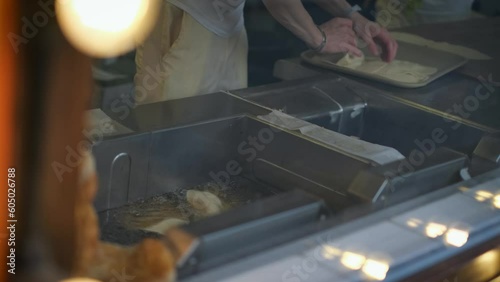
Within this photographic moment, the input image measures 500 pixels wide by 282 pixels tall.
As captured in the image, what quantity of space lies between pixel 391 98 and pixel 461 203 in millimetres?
645

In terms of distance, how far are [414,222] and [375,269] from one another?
177 millimetres

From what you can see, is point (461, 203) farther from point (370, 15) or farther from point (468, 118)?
point (370, 15)

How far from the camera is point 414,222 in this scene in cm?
114

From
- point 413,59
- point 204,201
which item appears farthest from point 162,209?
point 413,59

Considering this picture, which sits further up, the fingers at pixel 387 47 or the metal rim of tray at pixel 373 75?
the fingers at pixel 387 47

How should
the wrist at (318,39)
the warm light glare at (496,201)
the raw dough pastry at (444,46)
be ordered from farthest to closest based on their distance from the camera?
the raw dough pastry at (444,46) < the wrist at (318,39) < the warm light glare at (496,201)

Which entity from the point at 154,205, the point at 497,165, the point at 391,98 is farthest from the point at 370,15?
the point at 154,205

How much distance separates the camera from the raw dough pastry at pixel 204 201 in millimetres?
1263

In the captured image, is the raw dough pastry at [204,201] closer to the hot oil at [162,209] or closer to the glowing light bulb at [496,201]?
the hot oil at [162,209]

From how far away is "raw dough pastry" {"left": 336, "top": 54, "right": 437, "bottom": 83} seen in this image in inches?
78.2

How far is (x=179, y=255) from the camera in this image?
869 mm

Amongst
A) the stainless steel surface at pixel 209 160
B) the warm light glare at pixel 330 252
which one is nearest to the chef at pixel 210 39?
the stainless steel surface at pixel 209 160

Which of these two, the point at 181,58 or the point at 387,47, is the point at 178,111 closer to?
the point at 181,58

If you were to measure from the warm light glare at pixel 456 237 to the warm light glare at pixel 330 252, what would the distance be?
21cm
